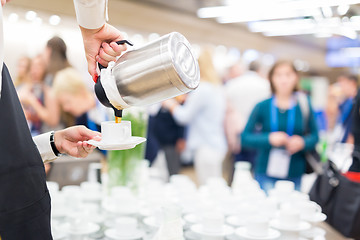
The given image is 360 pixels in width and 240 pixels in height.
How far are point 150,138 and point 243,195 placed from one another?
1486 millimetres

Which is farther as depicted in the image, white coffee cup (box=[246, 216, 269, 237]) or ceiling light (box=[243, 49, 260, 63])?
ceiling light (box=[243, 49, 260, 63])

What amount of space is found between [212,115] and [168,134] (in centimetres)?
58

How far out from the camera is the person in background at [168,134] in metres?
3.70

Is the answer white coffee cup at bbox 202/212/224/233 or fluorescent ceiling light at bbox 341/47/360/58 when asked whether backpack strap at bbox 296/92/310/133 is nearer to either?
white coffee cup at bbox 202/212/224/233

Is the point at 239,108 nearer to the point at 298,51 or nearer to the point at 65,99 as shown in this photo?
the point at 65,99

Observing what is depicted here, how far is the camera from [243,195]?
1615 mm

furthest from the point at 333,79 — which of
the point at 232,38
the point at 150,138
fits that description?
the point at 150,138

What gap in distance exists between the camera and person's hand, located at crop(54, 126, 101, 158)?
3.33 feet

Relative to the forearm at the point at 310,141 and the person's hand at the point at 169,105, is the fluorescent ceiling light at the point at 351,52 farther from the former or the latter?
the forearm at the point at 310,141

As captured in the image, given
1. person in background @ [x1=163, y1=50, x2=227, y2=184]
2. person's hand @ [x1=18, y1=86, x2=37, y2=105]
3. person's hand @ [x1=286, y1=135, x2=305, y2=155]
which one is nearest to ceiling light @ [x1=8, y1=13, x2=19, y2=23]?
person's hand @ [x1=18, y1=86, x2=37, y2=105]

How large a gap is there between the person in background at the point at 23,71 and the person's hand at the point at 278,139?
2.10 m

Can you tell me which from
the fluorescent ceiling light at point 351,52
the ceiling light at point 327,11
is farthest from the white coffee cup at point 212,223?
the fluorescent ceiling light at point 351,52

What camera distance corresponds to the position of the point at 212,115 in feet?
10.9

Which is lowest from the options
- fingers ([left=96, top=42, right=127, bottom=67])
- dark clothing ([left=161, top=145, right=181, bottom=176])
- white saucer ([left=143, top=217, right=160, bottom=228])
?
dark clothing ([left=161, top=145, right=181, bottom=176])
